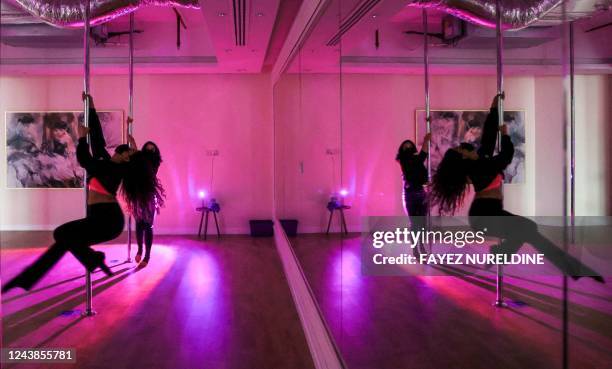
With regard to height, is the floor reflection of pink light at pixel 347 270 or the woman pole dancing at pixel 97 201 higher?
the woman pole dancing at pixel 97 201

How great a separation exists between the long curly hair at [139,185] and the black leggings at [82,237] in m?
0.25

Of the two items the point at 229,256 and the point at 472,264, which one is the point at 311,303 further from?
the point at 229,256

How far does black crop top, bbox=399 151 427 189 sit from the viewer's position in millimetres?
1506

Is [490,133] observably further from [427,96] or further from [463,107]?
[427,96]

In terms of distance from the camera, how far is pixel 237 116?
8.91m

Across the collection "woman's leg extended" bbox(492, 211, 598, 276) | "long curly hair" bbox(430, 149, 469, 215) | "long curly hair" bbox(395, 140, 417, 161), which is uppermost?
"long curly hair" bbox(395, 140, 417, 161)

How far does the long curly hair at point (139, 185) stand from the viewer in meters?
3.03

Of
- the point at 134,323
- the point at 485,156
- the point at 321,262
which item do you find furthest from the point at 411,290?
the point at 134,323

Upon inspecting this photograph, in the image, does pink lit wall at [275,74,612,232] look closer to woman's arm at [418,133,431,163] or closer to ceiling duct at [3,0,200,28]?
woman's arm at [418,133,431,163]

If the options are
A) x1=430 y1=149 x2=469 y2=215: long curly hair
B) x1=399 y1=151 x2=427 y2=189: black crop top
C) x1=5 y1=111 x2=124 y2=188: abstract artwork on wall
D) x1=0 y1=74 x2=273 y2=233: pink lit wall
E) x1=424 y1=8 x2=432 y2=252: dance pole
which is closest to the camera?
x1=430 y1=149 x2=469 y2=215: long curly hair

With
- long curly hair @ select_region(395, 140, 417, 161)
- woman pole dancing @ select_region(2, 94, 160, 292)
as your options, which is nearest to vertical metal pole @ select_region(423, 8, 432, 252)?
long curly hair @ select_region(395, 140, 417, 161)

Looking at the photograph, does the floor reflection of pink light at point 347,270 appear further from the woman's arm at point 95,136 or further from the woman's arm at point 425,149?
the woman's arm at point 95,136

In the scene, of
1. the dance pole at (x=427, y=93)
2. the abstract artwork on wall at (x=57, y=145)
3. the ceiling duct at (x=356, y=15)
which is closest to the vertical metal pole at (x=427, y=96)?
the dance pole at (x=427, y=93)

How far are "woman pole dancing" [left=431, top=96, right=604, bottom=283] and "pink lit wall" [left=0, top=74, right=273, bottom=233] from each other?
7.83m
